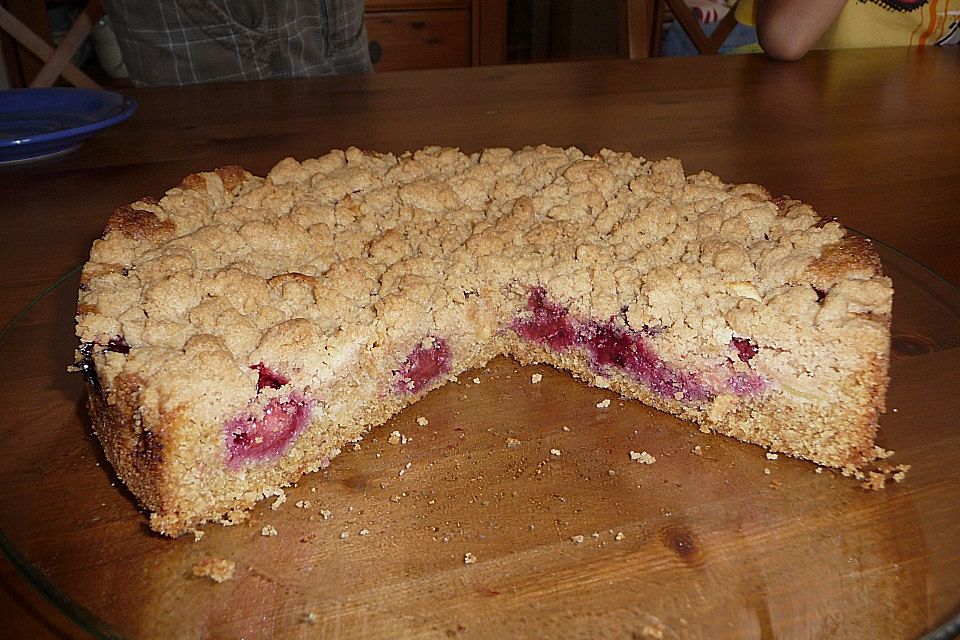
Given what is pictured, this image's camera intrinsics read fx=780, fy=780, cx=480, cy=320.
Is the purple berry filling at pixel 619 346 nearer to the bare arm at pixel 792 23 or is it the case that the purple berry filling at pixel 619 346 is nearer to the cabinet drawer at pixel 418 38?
the bare arm at pixel 792 23

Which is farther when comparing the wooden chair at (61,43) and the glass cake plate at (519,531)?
the wooden chair at (61,43)

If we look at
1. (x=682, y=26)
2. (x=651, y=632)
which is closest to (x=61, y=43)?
(x=682, y=26)

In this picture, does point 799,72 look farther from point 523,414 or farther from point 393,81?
point 523,414

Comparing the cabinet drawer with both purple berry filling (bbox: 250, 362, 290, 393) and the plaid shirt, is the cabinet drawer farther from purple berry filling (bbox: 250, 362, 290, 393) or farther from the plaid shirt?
purple berry filling (bbox: 250, 362, 290, 393)

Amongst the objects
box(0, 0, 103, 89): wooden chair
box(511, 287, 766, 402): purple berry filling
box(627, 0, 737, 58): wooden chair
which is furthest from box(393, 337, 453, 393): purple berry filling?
box(0, 0, 103, 89): wooden chair

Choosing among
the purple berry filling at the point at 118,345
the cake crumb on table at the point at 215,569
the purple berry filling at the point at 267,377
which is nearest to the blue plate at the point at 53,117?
the purple berry filling at the point at 118,345

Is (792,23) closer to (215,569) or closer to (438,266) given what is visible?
(438,266)

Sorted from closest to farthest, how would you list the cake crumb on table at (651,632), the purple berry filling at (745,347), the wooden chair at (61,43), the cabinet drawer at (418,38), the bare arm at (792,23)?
the cake crumb on table at (651,632) < the purple berry filling at (745,347) < the bare arm at (792,23) < the wooden chair at (61,43) < the cabinet drawer at (418,38)

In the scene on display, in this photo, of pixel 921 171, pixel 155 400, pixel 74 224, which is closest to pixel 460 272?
pixel 155 400
